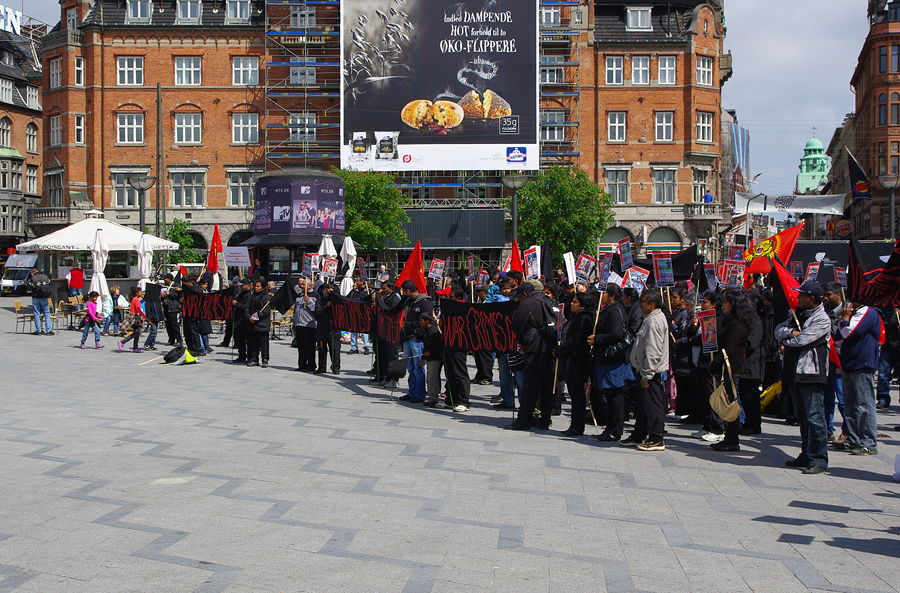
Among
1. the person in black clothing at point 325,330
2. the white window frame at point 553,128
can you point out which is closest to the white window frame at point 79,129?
the white window frame at point 553,128

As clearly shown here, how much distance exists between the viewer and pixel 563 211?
4062cm

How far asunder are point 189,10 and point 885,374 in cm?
4527

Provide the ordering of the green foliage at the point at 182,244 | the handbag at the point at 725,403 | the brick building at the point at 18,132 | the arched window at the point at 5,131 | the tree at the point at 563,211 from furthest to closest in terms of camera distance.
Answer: the arched window at the point at 5,131
the brick building at the point at 18,132
the green foliage at the point at 182,244
the tree at the point at 563,211
the handbag at the point at 725,403

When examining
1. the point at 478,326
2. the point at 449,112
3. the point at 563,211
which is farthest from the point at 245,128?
the point at 478,326

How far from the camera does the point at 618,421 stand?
984cm

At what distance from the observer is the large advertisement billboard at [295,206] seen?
34344 millimetres

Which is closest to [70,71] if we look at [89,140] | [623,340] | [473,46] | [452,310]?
[89,140]

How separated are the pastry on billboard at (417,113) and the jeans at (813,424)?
120 feet

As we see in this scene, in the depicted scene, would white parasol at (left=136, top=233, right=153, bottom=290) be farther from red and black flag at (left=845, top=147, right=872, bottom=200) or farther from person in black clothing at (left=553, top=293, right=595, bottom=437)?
red and black flag at (left=845, top=147, right=872, bottom=200)

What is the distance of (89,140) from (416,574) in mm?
48287

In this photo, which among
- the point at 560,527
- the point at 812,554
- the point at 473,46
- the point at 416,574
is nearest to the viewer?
the point at 416,574

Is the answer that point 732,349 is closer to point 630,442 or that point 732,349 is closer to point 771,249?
point 630,442

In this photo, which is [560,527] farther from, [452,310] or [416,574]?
[452,310]

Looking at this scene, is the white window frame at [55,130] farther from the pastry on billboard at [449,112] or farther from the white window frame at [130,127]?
the pastry on billboard at [449,112]
